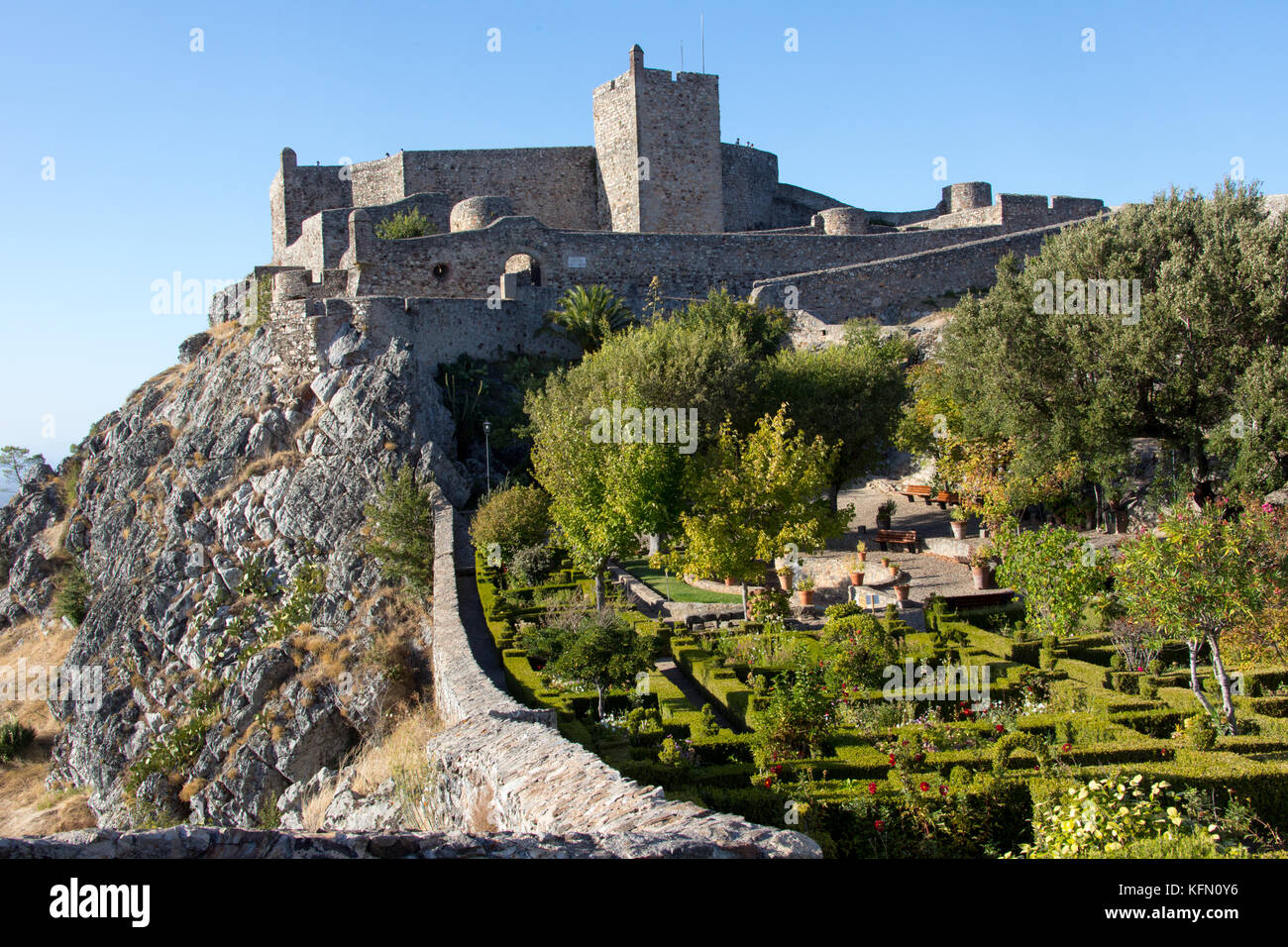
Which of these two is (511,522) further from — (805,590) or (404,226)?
(404,226)

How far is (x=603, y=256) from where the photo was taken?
34.0 m

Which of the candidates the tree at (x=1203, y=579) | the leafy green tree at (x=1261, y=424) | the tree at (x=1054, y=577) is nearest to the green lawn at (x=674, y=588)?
the tree at (x=1054, y=577)

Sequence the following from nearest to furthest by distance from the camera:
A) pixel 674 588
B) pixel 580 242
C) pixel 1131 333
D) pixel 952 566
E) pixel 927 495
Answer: pixel 674 588
pixel 1131 333
pixel 952 566
pixel 927 495
pixel 580 242

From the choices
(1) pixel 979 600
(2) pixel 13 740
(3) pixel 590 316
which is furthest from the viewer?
(3) pixel 590 316

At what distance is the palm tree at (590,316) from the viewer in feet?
104

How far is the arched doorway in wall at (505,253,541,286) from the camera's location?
A: 3344 centimetres

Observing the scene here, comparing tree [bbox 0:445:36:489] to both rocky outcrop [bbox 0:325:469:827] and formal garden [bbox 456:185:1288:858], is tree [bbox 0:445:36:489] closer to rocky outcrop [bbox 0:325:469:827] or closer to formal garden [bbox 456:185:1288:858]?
rocky outcrop [bbox 0:325:469:827]

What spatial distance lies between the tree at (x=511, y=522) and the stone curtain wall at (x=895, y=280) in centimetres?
1382

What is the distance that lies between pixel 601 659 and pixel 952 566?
1226 cm

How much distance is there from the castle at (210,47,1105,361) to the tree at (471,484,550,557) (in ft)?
31.5

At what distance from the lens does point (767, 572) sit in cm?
2238

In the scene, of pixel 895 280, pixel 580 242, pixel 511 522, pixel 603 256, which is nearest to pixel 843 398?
pixel 511 522

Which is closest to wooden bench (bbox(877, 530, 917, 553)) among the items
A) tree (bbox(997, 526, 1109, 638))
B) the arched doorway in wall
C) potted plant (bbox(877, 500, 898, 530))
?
potted plant (bbox(877, 500, 898, 530))
